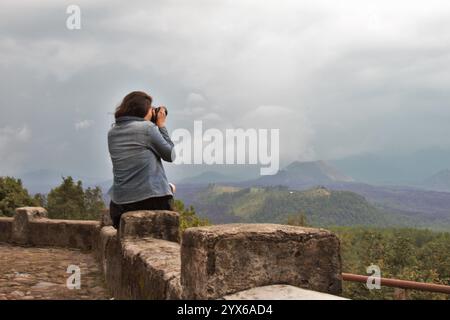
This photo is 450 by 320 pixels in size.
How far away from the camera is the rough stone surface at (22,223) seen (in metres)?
8.70

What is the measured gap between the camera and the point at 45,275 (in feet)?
19.1

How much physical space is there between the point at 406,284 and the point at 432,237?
92988 mm

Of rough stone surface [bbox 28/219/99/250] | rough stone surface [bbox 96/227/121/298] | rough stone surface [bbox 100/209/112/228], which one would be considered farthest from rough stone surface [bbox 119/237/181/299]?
rough stone surface [bbox 28/219/99/250]

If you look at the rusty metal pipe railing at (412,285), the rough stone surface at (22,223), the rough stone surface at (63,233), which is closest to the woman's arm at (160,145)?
the rusty metal pipe railing at (412,285)

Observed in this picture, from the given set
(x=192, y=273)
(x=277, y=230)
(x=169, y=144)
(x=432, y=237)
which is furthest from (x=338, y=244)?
(x=432, y=237)

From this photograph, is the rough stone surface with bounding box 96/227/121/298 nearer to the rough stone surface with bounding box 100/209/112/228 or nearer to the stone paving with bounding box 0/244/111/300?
the stone paving with bounding box 0/244/111/300

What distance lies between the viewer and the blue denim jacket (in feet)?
15.6

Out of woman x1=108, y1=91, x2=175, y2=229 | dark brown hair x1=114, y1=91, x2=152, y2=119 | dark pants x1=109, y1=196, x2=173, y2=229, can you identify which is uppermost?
dark brown hair x1=114, y1=91, x2=152, y2=119

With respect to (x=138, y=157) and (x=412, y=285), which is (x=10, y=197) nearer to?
(x=138, y=157)

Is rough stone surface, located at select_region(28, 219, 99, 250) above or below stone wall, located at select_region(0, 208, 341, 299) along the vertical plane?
below

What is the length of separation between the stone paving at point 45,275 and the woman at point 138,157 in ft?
2.69

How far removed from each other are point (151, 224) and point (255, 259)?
249cm
